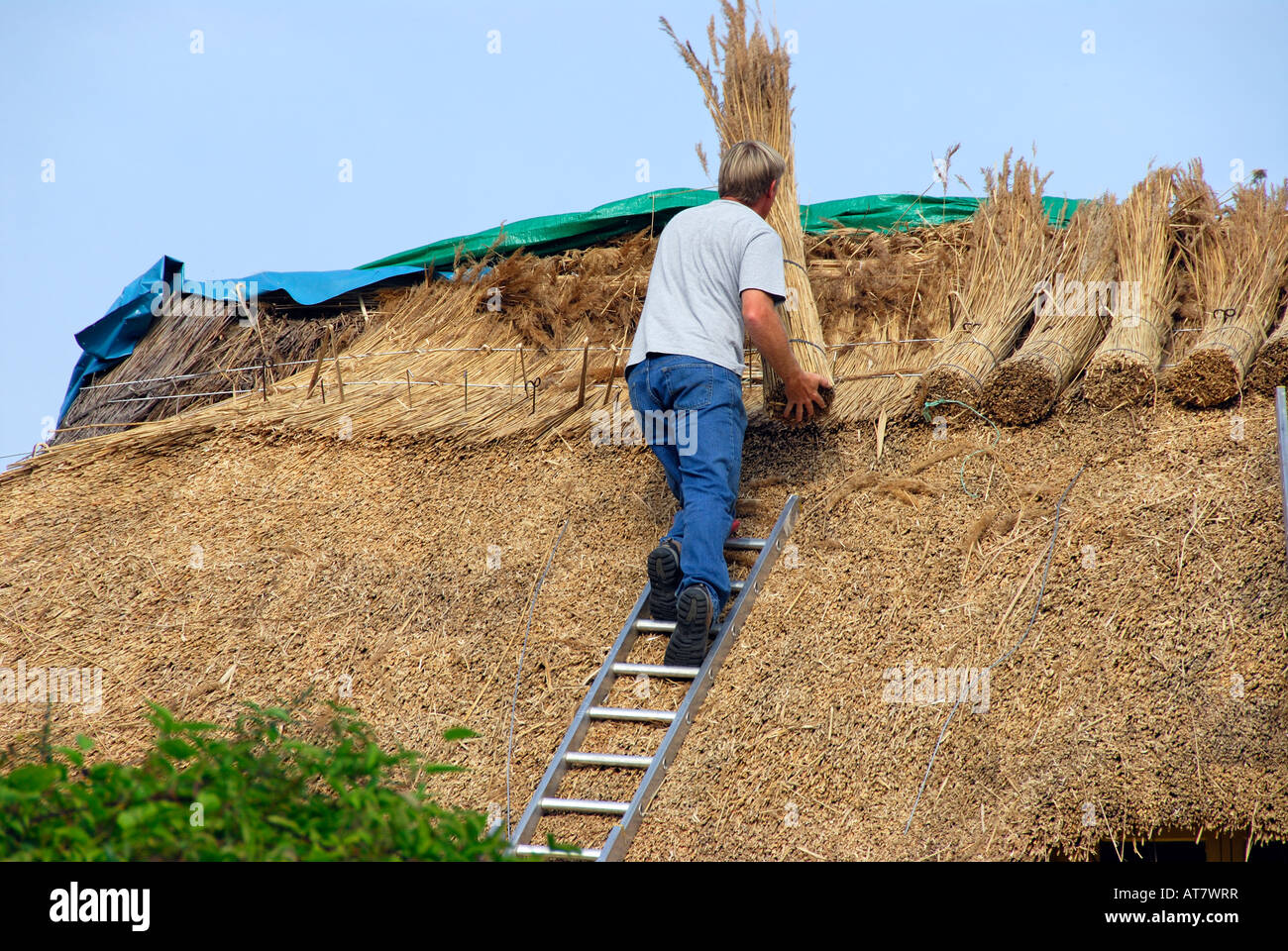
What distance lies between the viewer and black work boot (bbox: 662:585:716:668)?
10.7 ft

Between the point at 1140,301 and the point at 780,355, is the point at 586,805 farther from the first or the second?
the point at 1140,301

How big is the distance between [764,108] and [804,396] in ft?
3.72

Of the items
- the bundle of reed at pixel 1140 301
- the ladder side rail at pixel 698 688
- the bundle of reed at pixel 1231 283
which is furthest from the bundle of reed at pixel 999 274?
the ladder side rail at pixel 698 688

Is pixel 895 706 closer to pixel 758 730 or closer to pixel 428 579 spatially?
pixel 758 730

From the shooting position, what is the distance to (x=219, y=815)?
1.64m

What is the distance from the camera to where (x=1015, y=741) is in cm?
282

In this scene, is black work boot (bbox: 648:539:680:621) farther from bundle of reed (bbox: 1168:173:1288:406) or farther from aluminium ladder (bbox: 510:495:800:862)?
bundle of reed (bbox: 1168:173:1288:406)

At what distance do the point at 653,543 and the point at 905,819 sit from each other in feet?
4.69

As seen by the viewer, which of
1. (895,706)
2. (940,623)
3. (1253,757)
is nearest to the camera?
(1253,757)

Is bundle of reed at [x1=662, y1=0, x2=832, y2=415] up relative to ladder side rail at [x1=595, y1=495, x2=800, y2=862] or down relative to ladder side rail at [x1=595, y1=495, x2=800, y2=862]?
up

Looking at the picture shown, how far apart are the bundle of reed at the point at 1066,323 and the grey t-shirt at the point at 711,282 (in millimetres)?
902

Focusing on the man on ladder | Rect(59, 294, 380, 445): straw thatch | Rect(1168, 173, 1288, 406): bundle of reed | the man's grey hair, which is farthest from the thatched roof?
the man's grey hair

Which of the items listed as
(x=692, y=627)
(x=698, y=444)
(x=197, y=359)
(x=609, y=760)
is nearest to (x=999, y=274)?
(x=698, y=444)
